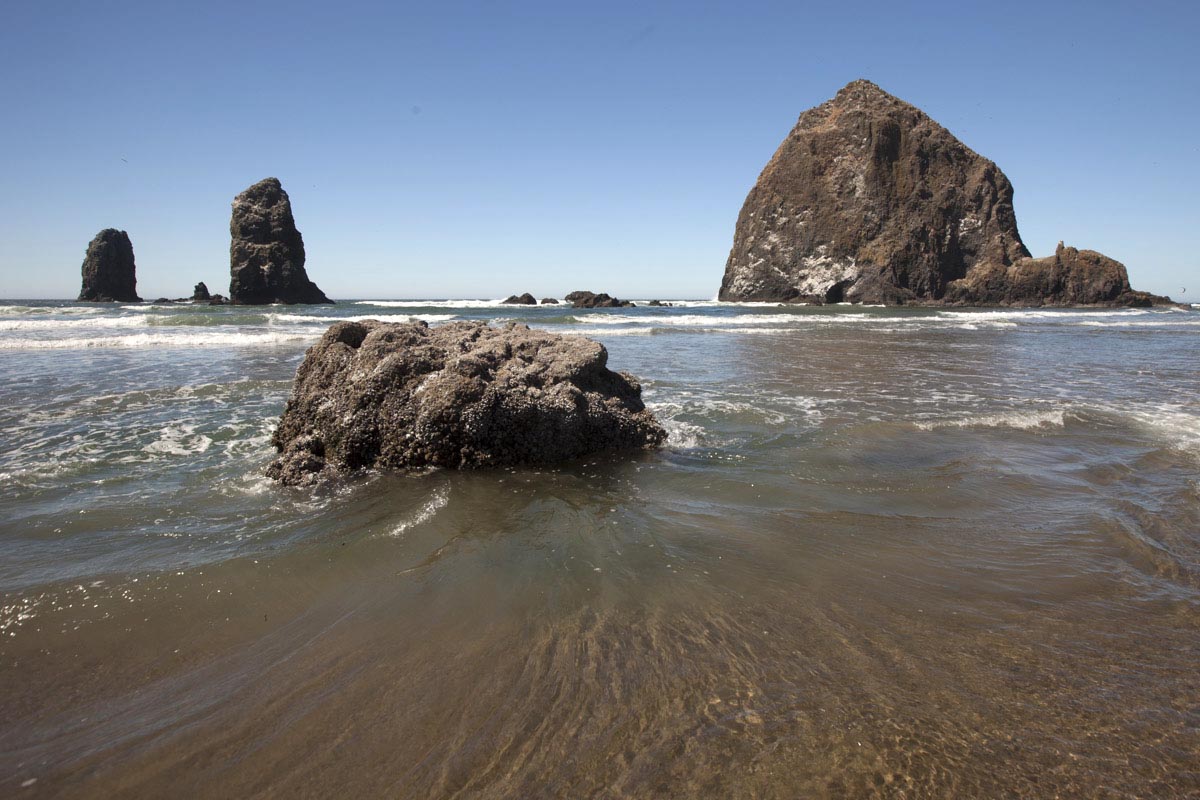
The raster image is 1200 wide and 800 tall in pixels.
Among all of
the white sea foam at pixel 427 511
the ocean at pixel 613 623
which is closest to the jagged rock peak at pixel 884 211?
the ocean at pixel 613 623

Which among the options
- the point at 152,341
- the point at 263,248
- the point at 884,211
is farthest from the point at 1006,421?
the point at 263,248

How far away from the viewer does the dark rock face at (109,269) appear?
6994 centimetres

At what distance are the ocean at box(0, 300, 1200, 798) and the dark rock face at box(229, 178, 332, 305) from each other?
201 feet

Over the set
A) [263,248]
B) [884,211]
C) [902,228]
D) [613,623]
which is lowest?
[613,623]

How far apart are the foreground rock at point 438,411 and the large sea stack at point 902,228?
5623 centimetres

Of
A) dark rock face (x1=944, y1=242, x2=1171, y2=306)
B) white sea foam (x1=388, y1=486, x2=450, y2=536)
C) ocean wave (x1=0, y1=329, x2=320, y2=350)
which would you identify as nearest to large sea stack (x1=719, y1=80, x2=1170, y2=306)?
dark rock face (x1=944, y1=242, x2=1171, y2=306)

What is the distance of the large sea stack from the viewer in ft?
177

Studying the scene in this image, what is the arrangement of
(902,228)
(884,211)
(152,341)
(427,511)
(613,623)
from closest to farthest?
(613,623) < (427,511) < (152,341) < (902,228) < (884,211)

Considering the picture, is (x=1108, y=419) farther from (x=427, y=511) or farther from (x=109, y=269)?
(x=109, y=269)

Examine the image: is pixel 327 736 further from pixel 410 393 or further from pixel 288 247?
pixel 288 247

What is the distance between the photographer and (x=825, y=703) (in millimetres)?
2012

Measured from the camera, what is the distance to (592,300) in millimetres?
53156

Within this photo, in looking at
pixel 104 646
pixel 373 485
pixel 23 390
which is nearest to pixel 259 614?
pixel 104 646

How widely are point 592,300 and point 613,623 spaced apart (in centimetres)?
5154
